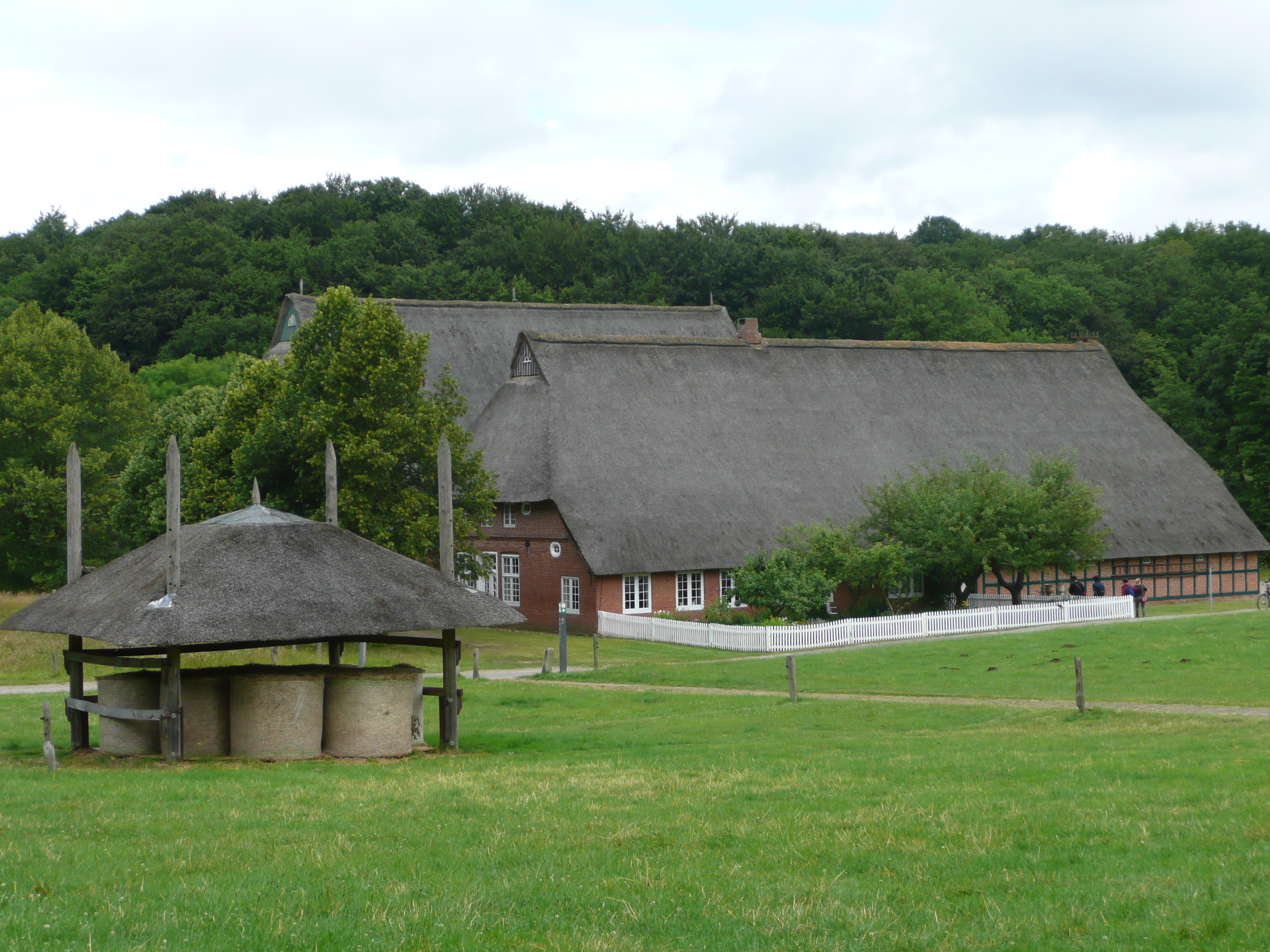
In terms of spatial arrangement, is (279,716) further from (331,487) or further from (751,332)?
(751,332)

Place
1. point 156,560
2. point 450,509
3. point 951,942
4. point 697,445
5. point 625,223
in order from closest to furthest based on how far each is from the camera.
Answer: point 951,942
point 156,560
point 450,509
point 697,445
point 625,223

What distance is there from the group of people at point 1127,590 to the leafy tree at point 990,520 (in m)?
1.89

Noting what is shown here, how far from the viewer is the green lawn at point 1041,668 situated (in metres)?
24.8

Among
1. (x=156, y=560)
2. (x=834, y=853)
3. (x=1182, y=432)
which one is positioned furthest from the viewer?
(x=1182, y=432)

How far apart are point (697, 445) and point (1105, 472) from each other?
16.6 metres

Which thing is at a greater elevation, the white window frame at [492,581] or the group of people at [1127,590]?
the white window frame at [492,581]

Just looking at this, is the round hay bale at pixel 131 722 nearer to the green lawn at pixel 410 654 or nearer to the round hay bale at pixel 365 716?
the round hay bale at pixel 365 716

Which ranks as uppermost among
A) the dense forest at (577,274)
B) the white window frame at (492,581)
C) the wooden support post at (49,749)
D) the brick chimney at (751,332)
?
the dense forest at (577,274)

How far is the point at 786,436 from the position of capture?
48719mm

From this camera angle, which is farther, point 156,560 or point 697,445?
point 697,445

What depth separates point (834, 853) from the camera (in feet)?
31.9

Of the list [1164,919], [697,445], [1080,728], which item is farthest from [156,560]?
[697,445]

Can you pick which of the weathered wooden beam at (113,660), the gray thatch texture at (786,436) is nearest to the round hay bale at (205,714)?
the weathered wooden beam at (113,660)

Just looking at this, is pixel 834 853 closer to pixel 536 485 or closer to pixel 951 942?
pixel 951 942
